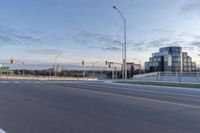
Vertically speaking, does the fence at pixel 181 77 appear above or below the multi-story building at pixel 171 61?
below

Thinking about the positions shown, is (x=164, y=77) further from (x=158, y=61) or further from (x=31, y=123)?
(x=158, y=61)

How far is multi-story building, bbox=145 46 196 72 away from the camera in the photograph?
446ft

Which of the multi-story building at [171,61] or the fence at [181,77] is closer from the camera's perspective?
the fence at [181,77]

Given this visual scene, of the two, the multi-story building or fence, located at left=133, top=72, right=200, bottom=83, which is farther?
the multi-story building

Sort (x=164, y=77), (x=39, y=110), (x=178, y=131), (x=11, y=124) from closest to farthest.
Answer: (x=178, y=131), (x=11, y=124), (x=39, y=110), (x=164, y=77)

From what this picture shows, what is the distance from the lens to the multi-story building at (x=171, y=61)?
136000mm

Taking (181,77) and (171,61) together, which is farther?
(171,61)

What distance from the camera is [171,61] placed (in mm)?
134875

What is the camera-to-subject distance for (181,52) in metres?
146

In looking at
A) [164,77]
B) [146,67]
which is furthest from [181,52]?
[164,77]

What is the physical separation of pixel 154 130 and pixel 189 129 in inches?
39.5

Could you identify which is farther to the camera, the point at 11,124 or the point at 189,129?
the point at 11,124

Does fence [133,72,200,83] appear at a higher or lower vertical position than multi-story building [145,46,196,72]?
lower

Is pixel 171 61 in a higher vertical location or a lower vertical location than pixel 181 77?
higher
